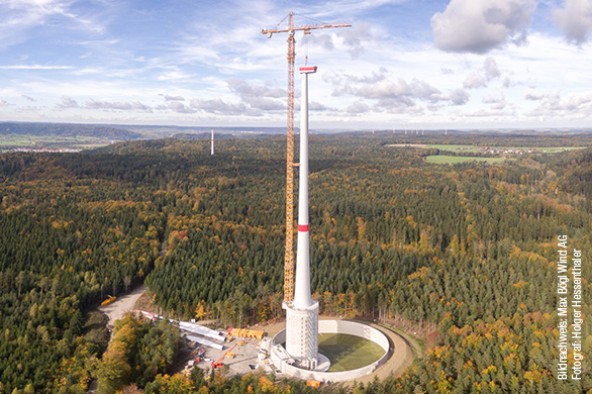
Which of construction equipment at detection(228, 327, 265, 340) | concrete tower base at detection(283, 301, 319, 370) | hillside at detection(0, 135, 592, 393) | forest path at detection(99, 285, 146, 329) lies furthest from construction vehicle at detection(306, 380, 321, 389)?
forest path at detection(99, 285, 146, 329)

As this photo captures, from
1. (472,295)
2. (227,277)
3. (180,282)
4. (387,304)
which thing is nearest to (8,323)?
(180,282)

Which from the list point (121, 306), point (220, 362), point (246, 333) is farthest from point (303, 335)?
point (121, 306)

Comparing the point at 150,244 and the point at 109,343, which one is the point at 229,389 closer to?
the point at 109,343

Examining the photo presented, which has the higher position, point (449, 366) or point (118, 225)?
point (118, 225)

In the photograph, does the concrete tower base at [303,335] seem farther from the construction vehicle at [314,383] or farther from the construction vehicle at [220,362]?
the construction vehicle at [220,362]

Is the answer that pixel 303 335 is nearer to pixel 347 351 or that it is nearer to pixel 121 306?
pixel 347 351

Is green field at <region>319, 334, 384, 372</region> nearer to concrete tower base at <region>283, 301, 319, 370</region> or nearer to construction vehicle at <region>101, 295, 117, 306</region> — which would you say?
concrete tower base at <region>283, 301, 319, 370</region>

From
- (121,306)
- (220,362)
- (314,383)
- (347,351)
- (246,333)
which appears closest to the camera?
(314,383)
